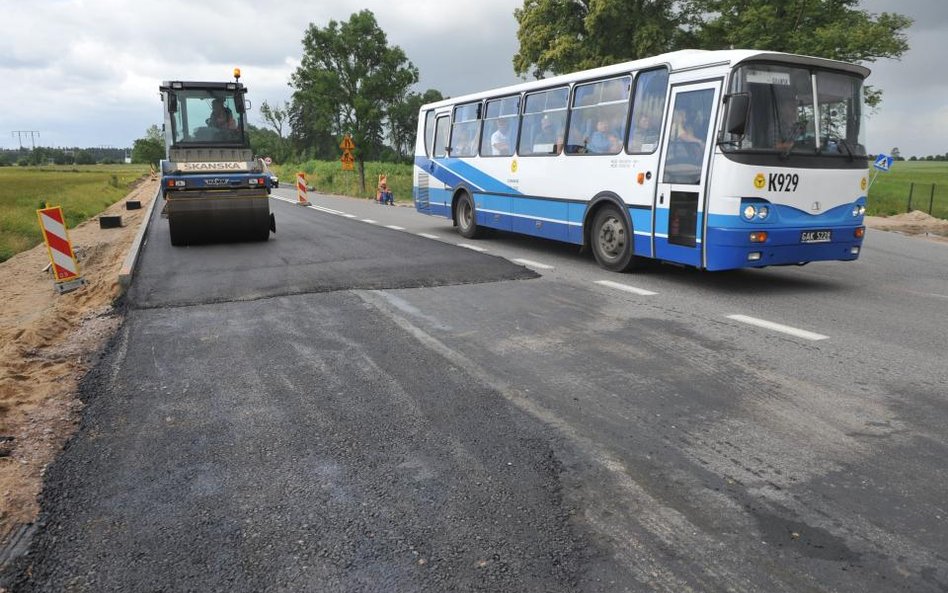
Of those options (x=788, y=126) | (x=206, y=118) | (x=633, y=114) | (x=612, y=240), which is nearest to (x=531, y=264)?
(x=612, y=240)

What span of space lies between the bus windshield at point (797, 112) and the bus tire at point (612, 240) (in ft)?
6.76

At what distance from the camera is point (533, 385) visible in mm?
4801

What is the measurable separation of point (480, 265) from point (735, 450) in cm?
670

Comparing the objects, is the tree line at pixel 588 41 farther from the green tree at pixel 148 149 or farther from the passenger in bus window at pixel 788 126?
the green tree at pixel 148 149

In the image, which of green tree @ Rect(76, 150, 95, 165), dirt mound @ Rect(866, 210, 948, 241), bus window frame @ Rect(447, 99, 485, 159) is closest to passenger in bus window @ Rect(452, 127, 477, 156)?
bus window frame @ Rect(447, 99, 485, 159)

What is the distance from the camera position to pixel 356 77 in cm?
4041

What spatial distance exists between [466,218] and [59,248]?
7.35 metres

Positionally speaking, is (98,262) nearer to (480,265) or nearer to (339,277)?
(339,277)

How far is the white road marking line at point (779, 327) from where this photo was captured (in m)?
6.09

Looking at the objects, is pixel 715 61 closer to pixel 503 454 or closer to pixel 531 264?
pixel 531 264

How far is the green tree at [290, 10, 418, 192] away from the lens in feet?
130

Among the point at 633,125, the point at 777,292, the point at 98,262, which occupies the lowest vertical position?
the point at 98,262

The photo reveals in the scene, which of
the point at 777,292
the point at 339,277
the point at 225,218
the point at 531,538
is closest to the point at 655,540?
the point at 531,538

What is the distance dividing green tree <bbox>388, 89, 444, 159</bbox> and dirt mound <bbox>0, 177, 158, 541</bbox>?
32.0 meters
